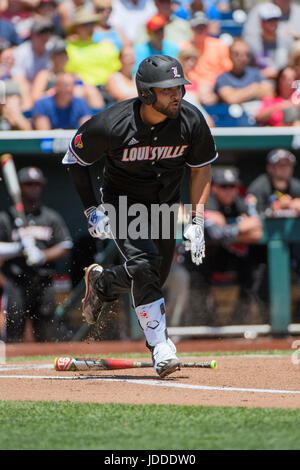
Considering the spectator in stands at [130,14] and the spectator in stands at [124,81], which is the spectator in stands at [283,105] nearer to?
the spectator in stands at [124,81]

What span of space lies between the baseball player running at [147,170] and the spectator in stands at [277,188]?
3968 mm

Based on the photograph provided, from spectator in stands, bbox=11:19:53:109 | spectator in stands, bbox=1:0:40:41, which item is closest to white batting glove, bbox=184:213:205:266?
spectator in stands, bbox=11:19:53:109

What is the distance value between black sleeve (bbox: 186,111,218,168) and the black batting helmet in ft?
1.23

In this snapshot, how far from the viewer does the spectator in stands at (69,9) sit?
11.8 meters

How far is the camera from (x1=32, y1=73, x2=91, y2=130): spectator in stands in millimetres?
10289

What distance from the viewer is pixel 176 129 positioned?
5926mm

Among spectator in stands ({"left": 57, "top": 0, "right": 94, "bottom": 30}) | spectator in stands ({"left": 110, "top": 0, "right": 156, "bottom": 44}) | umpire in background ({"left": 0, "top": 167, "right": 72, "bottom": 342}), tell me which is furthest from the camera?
spectator in stands ({"left": 110, "top": 0, "right": 156, "bottom": 44})

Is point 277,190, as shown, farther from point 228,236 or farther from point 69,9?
point 69,9

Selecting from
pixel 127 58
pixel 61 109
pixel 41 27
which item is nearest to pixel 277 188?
pixel 127 58

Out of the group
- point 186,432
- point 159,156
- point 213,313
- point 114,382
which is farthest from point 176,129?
point 213,313

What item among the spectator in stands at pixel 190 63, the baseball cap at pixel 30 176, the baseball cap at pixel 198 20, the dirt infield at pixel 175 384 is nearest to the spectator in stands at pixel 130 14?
the baseball cap at pixel 198 20

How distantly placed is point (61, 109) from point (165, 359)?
5.29 metres

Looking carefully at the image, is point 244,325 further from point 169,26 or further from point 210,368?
point 169,26

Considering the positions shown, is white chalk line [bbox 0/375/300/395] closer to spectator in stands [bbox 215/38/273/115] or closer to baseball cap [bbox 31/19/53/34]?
spectator in stands [bbox 215/38/273/115]
